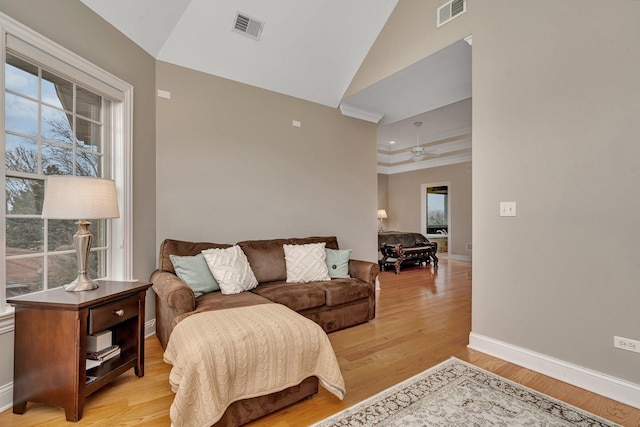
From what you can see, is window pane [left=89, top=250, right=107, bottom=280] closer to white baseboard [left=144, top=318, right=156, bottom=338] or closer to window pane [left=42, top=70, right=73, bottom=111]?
white baseboard [left=144, top=318, right=156, bottom=338]

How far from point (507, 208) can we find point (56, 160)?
141 inches

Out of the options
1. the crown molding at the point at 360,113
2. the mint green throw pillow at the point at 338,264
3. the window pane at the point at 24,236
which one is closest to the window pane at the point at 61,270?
the window pane at the point at 24,236

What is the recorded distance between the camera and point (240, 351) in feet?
5.24

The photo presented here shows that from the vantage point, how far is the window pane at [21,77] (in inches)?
75.7

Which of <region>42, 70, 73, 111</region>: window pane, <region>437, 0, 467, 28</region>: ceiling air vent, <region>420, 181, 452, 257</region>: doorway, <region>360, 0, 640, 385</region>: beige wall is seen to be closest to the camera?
<region>360, 0, 640, 385</region>: beige wall

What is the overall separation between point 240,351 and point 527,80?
2850mm

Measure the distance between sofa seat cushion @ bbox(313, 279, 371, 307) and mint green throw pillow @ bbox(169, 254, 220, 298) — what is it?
107cm

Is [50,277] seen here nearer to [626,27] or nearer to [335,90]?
[335,90]

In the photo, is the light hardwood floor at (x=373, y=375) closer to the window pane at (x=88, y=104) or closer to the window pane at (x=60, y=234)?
the window pane at (x=60, y=234)

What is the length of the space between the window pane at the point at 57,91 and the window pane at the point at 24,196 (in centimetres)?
63

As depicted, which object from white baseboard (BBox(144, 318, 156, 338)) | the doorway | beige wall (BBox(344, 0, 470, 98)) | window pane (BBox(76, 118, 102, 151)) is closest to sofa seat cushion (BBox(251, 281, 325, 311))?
white baseboard (BBox(144, 318, 156, 338))

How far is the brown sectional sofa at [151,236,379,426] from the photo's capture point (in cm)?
179

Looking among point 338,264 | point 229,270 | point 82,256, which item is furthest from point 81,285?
point 338,264

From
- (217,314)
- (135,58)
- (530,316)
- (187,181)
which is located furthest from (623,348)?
(135,58)
